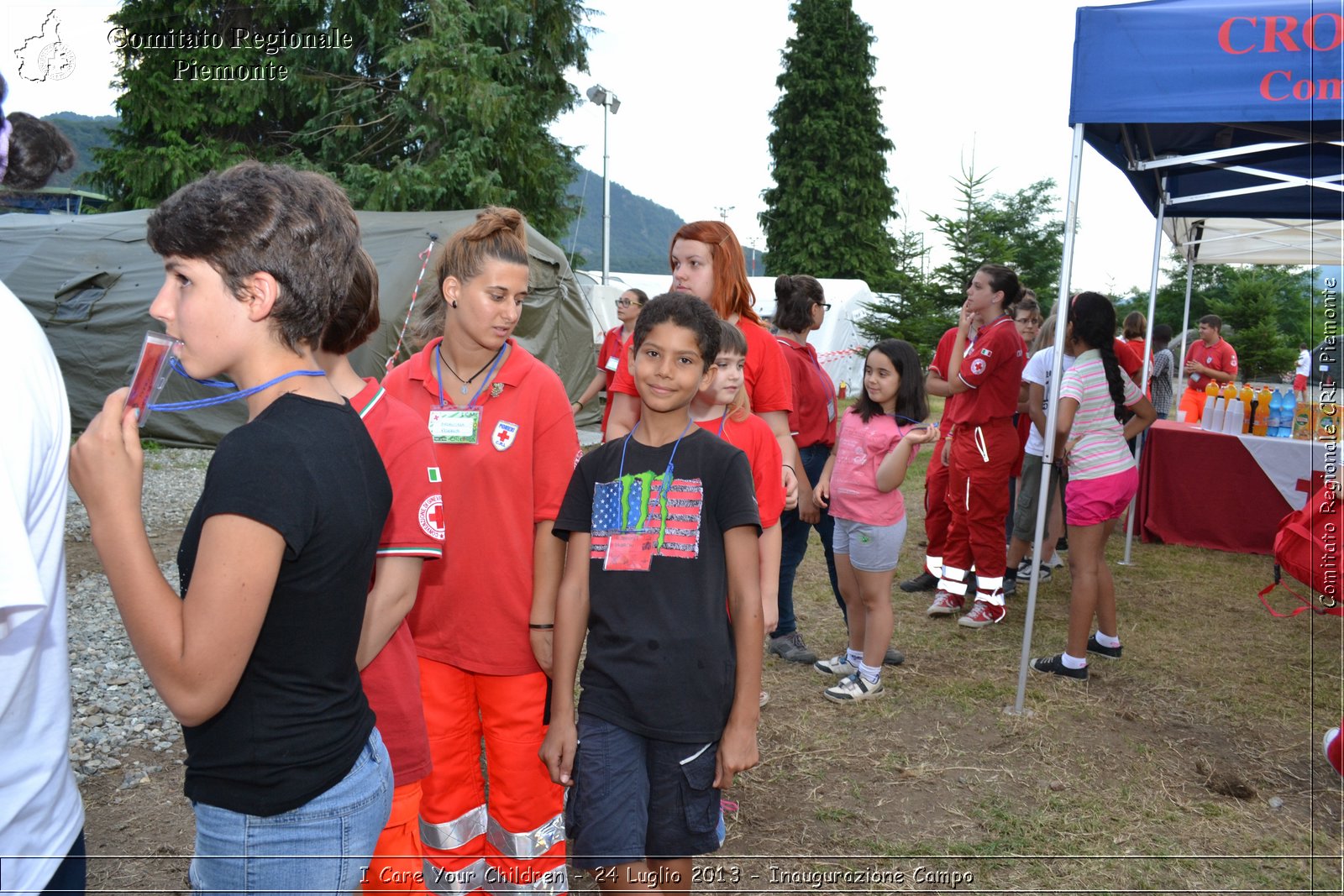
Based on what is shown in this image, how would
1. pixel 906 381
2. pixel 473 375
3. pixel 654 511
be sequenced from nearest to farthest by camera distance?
pixel 654 511 < pixel 473 375 < pixel 906 381

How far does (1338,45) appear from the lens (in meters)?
3.57

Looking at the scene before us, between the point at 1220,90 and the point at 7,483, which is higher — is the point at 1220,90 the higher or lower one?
the higher one

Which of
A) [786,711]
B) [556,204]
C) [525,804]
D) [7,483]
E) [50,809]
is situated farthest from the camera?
[556,204]

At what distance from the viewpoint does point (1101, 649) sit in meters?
5.39

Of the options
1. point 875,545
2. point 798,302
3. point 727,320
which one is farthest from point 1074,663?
point 727,320

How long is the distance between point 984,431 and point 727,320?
3.12m

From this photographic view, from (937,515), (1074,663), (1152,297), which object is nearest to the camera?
(1074,663)

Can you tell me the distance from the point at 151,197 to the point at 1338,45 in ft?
69.6

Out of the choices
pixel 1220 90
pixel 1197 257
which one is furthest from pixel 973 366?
pixel 1197 257

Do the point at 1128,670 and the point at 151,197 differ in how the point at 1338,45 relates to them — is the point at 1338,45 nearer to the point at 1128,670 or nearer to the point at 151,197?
the point at 1128,670

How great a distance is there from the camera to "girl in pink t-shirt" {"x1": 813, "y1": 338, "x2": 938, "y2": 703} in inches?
176

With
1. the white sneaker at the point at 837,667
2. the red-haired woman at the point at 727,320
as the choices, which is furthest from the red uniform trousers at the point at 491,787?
the white sneaker at the point at 837,667

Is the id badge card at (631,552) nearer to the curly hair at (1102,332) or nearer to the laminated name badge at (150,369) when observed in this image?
the laminated name badge at (150,369)

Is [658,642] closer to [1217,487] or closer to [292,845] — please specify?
[292,845]
